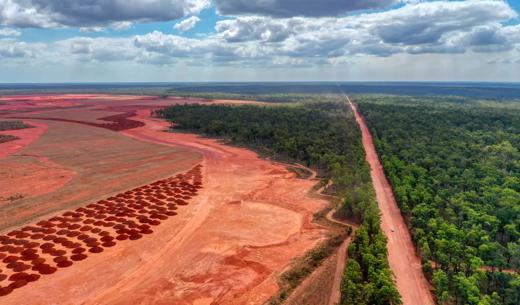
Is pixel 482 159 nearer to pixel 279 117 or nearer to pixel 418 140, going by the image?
pixel 418 140

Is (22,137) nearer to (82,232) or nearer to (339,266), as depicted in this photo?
(82,232)

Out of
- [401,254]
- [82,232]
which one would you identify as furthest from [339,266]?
[82,232]

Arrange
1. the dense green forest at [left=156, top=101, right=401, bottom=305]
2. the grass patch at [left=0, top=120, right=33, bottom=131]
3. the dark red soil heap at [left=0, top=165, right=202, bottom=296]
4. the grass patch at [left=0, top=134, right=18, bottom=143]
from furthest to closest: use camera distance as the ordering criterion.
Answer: the grass patch at [left=0, top=120, right=33, bottom=131] < the grass patch at [left=0, top=134, right=18, bottom=143] < the dark red soil heap at [left=0, top=165, right=202, bottom=296] < the dense green forest at [left=156, top=101, right=401, bottom=305]

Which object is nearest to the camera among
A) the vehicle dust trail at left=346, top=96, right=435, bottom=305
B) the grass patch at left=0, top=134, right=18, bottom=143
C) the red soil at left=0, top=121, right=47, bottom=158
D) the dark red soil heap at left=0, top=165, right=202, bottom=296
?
the vehicle dust trail at left=346, top=96, right=435, bottom=305

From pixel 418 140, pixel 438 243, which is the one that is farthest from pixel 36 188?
pixel 418 140

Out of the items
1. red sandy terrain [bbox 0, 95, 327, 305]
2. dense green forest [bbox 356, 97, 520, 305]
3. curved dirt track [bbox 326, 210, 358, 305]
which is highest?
dense green forest [bbox 356, 97, 520, 305]

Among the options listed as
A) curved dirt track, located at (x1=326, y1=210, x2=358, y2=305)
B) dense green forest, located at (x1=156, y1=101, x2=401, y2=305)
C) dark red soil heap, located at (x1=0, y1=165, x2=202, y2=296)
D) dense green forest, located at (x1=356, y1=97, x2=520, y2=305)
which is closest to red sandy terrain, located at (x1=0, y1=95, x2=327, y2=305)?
dark red soil heap, located at (x1=0, y1=165, x2=202, y2=296)

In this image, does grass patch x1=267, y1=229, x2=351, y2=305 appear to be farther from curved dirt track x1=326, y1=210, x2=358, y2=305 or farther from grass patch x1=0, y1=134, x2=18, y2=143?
grass patch x1=0, y1=134, x2=18, y2=143
